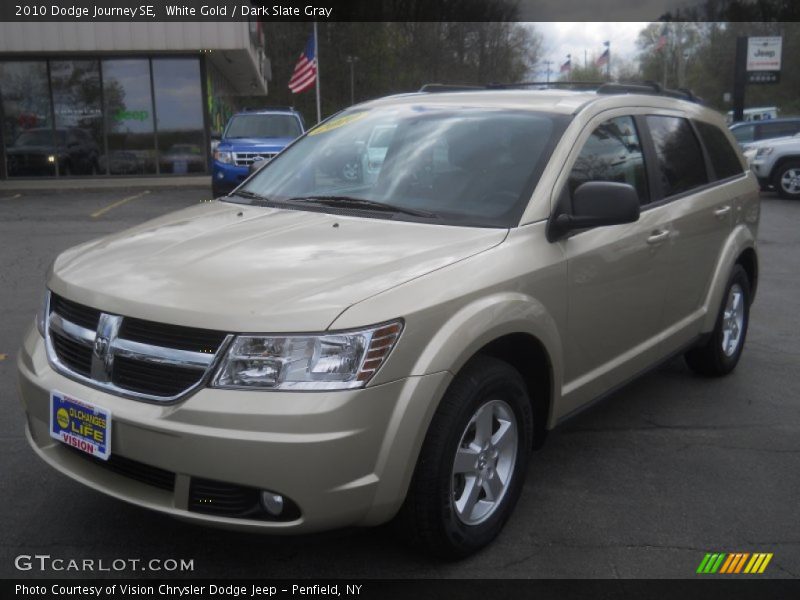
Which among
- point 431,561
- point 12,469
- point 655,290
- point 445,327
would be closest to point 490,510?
point 431,561

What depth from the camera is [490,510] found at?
126 inches

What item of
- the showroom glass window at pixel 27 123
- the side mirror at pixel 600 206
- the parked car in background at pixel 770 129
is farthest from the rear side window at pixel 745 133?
the side mirror at pixel 600 206

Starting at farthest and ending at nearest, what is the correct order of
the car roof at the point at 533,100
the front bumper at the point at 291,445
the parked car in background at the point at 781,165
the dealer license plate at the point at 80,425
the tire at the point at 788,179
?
the tire at the point at 788,179
the parked car in background at the point at 781,165
the car roof at the point at 533,100
the dealer license plate at the point at 80,425
the front bumper at the point at 291,445

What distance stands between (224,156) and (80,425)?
13022 millimetres

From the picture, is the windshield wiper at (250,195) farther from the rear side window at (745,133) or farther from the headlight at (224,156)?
the rear side window at (745,133)

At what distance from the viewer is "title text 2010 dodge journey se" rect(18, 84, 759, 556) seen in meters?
2.58

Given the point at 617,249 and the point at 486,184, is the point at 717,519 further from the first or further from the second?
the point at 486,184

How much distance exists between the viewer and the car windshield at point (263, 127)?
54.0ft

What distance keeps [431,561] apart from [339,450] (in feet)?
2.62

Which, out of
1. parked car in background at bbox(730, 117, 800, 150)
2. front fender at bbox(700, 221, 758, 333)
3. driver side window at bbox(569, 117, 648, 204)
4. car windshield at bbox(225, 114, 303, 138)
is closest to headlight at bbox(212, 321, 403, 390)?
driver side window at bbox(569, 117, 648, 204)

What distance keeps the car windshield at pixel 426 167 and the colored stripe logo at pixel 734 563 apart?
1495 millimetres

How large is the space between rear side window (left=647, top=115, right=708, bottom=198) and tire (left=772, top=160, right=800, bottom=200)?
1376cm

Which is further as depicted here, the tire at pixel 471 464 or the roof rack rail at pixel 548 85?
the roof rack rail at pixel 548 85

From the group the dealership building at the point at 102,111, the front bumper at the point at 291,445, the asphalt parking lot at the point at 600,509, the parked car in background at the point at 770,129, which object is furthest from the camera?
the dealership building at the point at 102,111
